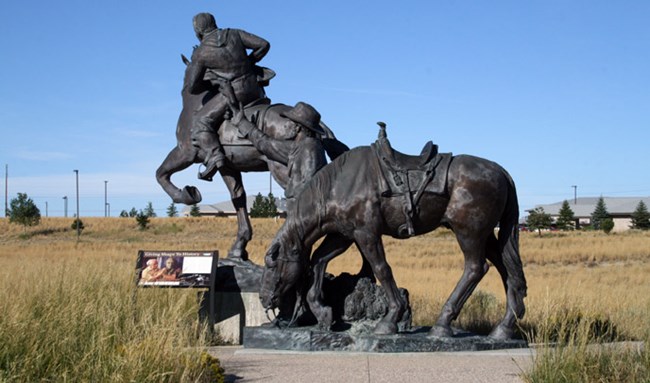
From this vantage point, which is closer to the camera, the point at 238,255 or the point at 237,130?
the point at 237,130

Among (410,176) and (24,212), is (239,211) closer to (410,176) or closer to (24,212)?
(410,176)

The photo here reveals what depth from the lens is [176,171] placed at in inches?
361

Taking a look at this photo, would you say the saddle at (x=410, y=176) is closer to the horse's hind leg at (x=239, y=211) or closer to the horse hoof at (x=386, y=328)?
the horse hoof at (x=386, y=328)

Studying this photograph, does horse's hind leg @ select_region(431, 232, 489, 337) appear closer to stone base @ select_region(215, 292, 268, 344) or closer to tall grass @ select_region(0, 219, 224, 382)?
tall grass @ select_region(0, 219, 224, 382)

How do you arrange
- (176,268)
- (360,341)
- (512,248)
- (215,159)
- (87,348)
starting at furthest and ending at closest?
1. (215,159)
2. (176,268)
3. (512,248)
4. (360,341)
5. (87,348)

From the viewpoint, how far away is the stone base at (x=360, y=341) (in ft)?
22.9

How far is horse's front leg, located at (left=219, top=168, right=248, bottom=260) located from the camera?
9.20 metres

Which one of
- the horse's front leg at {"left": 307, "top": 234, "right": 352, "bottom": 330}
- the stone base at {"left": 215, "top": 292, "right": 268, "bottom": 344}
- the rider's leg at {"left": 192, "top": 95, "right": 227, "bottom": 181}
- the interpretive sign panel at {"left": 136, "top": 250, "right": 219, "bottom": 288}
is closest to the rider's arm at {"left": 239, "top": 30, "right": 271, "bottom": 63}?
the rider's leg at {"left": 192, "top": 95, "right": 227, "bottom": 181}

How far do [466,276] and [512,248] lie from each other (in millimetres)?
564

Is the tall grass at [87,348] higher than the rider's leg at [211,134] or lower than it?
lower

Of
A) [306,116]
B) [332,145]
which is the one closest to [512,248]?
[332,145]

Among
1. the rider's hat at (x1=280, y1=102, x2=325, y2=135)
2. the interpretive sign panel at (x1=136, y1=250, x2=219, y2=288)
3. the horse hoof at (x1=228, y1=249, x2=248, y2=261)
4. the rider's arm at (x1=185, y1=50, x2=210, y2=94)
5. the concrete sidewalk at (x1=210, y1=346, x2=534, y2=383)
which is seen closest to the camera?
the concrete sidewalk at (x1=210, y1=346, x2=534, y2=383)

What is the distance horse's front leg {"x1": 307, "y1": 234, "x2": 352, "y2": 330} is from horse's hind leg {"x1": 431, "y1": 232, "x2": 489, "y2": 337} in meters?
1.04

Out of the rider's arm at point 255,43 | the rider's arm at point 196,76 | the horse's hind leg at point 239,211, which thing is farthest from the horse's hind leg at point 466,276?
the rider's arm at point 196,76
